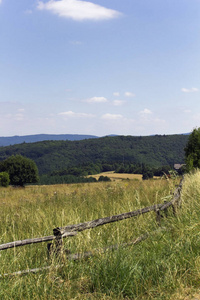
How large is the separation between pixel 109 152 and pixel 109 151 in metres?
2.20

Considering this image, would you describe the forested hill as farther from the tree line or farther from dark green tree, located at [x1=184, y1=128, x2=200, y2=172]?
dark green tree, located at [x1=184, y1=128, x2=200, y2=172]

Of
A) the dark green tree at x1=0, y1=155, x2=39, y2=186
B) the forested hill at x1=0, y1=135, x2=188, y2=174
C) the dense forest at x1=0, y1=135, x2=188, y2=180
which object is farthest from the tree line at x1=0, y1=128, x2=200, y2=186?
the forested hill at x1=0, y1=135, x2=188, y2=174

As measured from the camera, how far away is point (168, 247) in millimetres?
4742

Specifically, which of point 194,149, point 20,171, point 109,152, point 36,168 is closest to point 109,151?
point 109,152

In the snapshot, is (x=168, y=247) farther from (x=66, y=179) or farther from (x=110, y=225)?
(x=66, y=179)

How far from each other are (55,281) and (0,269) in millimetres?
986

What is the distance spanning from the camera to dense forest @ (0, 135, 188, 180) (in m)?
153

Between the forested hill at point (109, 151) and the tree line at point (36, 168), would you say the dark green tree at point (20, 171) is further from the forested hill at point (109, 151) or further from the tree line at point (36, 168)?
the forested hill at point (109, 151)

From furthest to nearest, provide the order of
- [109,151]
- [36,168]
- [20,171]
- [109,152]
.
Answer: [109,151] < [109,152] < [36,168] < [20,171]

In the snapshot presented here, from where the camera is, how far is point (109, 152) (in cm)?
16812

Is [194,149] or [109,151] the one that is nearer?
[194,149]

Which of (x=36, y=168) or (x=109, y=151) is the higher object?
(x=109, y=151)

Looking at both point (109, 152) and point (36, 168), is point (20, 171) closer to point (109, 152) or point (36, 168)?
point (36, 168)

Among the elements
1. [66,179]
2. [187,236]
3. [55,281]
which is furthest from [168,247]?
[66,179]
